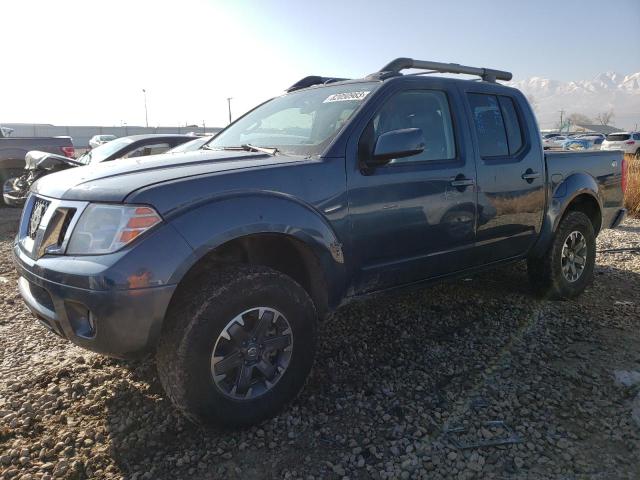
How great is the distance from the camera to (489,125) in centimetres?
370

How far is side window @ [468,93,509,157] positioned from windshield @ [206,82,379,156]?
952 millimetres

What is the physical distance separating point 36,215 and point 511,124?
3436 mm

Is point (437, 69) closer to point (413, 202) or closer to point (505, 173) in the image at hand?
point (505, 173)

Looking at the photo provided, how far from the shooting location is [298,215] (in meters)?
2.51

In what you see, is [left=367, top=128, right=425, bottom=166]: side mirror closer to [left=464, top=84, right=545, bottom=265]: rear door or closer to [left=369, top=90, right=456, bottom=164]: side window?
[left=369, top=90, right=456, bottom=164]: side window

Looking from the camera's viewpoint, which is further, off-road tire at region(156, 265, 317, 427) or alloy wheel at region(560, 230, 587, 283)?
alloy wheel at region(560, 230, 587, 283)

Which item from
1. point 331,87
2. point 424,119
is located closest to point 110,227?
point 331,87

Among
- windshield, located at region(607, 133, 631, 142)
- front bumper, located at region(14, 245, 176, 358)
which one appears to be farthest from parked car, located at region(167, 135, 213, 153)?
windshield, located at region(607, 133, 631, 142)

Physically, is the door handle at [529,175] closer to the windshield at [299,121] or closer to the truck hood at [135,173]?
the windshield at [299,121]

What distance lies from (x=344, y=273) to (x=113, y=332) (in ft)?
4.13

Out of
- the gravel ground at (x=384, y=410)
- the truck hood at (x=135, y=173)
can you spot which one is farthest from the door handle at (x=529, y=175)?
the truck hood at (x=135, y=173)

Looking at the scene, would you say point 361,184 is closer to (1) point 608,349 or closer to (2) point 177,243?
(2) point 177,243

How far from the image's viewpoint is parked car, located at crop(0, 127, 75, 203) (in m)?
9.88

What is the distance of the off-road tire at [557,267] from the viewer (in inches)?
165
